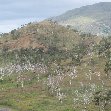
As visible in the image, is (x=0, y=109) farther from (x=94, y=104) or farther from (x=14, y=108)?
(x=94, y=104)

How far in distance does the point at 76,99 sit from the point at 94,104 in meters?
10.5

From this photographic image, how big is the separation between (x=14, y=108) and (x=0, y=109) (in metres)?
7.75

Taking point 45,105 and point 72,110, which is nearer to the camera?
point 72,110

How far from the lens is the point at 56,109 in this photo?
187 metres

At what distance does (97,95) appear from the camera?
199875 millimetres

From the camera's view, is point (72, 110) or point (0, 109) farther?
point (0, 109)

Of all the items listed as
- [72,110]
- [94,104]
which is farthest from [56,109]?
[94,104]

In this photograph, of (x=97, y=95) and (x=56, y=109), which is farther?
(x=97, y=95)

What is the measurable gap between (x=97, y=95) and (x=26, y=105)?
39985mm

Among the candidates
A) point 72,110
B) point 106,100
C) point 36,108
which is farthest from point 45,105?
point 106,100

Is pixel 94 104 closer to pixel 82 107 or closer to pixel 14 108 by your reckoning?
pixel 82 107

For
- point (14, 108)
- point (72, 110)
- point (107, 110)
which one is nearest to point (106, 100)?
point (107, 110)

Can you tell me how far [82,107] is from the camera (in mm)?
191000

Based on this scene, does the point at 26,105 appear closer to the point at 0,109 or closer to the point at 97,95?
the point at 0,109
